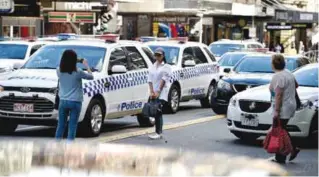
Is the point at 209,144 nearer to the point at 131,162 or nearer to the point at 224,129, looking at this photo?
the point at 224,129

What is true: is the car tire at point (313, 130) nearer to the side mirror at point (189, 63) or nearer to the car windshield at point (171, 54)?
the side mirror at point (189, 63)

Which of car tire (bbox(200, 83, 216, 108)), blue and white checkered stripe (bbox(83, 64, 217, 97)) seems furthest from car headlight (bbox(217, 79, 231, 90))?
blue and white checkered stripe (bbox(83, 64, 217, 97))

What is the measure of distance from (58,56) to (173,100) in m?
5.41

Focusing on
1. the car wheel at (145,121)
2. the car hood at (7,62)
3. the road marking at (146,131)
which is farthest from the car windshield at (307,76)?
the car hood at (7,62)

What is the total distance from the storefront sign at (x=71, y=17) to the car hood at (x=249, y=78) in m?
22.0

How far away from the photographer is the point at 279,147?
427 inches

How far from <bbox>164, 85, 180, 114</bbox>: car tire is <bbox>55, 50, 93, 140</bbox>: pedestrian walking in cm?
761

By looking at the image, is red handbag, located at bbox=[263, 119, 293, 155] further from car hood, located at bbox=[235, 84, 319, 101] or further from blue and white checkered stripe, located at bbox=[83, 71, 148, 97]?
blue and white checkered stripe, located at bbox=[83, 71, 148, 97]

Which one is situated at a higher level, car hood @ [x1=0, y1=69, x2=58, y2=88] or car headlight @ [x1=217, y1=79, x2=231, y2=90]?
car hood @ [x1=0, y1=69, x2=58, y2=88]

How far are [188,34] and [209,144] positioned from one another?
32162 millimetres

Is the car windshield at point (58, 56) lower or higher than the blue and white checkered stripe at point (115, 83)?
higher

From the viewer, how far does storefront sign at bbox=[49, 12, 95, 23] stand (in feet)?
133

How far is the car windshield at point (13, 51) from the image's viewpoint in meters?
22.7

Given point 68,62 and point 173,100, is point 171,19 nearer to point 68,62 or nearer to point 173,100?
point 173,100
